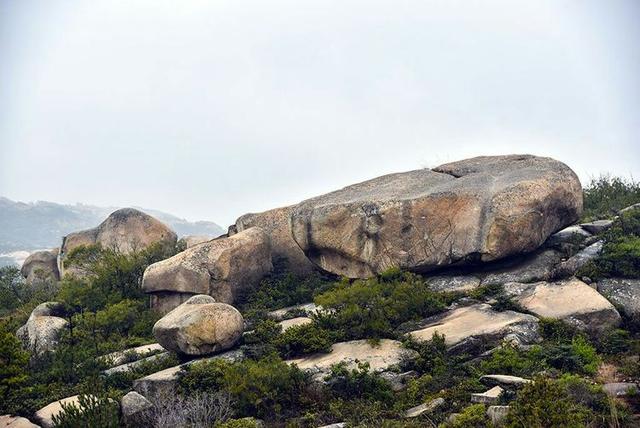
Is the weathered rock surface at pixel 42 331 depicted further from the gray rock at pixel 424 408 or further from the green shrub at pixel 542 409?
the green shrub at pixel 542 409

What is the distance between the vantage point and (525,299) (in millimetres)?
18141

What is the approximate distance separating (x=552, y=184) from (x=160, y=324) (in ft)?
45.8

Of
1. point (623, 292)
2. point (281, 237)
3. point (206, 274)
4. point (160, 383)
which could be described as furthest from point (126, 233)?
point (623, 292)

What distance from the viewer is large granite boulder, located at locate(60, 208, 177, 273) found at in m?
34.7

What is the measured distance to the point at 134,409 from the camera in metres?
15.4

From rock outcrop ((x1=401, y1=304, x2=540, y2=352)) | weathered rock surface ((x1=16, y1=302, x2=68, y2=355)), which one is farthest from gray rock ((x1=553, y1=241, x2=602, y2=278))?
weathered rock surface ((x1=16, y1=302, x2=68, y2=355))

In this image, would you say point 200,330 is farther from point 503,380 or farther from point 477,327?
point 503,380

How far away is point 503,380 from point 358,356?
4459mm

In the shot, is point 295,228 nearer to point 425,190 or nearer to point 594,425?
point 425,190

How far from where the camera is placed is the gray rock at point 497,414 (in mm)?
11695

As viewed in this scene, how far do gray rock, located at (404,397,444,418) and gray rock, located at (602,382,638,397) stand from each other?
361cm

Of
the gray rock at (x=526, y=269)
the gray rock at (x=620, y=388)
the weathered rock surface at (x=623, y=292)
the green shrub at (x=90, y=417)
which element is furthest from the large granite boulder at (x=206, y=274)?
the gray rock at (x=620, y=388)

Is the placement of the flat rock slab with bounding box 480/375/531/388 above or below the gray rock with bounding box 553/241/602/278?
below

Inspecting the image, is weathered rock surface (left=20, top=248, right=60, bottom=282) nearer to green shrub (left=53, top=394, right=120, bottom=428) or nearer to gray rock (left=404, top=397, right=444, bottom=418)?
green shrub (left=53, top=394, right=120, bottom=428)
